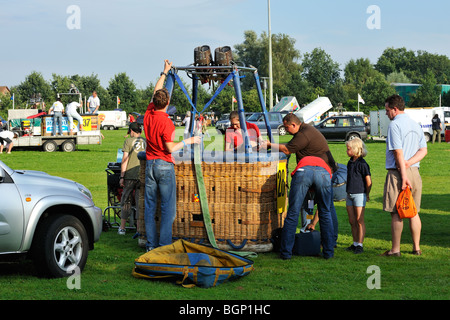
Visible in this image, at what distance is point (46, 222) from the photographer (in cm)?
671

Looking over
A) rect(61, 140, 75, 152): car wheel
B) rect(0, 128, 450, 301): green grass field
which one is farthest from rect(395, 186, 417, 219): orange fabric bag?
rect(61, 140, 75, 152): car wheel

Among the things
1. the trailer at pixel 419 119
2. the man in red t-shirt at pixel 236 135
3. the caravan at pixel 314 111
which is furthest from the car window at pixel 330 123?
the man in red t-shirt at pixel 236 135

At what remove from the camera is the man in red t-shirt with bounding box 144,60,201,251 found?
7809mm

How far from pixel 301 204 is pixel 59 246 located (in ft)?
9.66

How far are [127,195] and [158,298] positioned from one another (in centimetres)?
406

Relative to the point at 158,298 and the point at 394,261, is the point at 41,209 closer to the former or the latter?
the point at 158,298

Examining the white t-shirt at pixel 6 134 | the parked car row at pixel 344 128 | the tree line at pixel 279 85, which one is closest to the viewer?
the white t-shirt at pixel 6 134

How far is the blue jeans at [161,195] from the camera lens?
790cm

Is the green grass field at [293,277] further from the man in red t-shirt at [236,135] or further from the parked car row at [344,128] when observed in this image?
the parked car row at [344,128]

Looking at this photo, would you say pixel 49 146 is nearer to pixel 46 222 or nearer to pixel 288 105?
pixel 46 222

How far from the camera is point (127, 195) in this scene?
9883mm

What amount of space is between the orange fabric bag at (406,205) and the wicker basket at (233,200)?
1.57 meters

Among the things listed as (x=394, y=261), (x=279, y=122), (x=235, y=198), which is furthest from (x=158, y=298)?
(x=279, y=122)

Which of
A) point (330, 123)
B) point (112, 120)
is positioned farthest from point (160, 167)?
point (112, 120)
